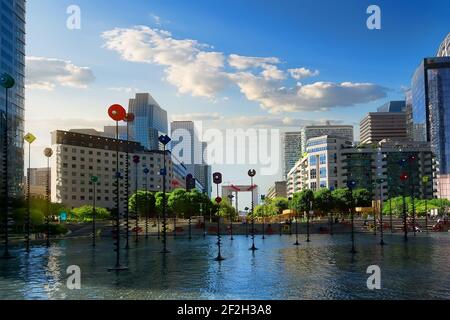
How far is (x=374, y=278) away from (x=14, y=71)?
115m

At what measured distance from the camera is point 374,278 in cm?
3294

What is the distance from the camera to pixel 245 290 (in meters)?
29.7

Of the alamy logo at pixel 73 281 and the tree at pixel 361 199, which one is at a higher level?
the tree at pixel 361 199

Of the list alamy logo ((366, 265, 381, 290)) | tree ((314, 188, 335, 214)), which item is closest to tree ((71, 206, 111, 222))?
tree ((314, 188, 335, 214))

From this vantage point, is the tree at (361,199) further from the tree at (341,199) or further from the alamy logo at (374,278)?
the alamy logo at (374,278)

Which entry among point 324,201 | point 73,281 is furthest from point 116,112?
point 324,201

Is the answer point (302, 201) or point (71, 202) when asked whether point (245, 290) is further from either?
point (71, 202)

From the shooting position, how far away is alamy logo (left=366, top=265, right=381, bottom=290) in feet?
99.7

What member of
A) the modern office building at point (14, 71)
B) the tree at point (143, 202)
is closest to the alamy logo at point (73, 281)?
the modern office building at point (14, 71)

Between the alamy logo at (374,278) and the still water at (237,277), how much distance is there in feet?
1.23

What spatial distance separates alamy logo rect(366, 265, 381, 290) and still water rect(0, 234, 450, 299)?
0.37 metres

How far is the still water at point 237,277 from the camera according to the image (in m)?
28.7

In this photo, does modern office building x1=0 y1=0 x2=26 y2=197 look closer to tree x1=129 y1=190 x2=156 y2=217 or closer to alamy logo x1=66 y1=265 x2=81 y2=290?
tree x1=129 y1=190 x2=156 y2=217

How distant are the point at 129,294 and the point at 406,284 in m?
17.5
